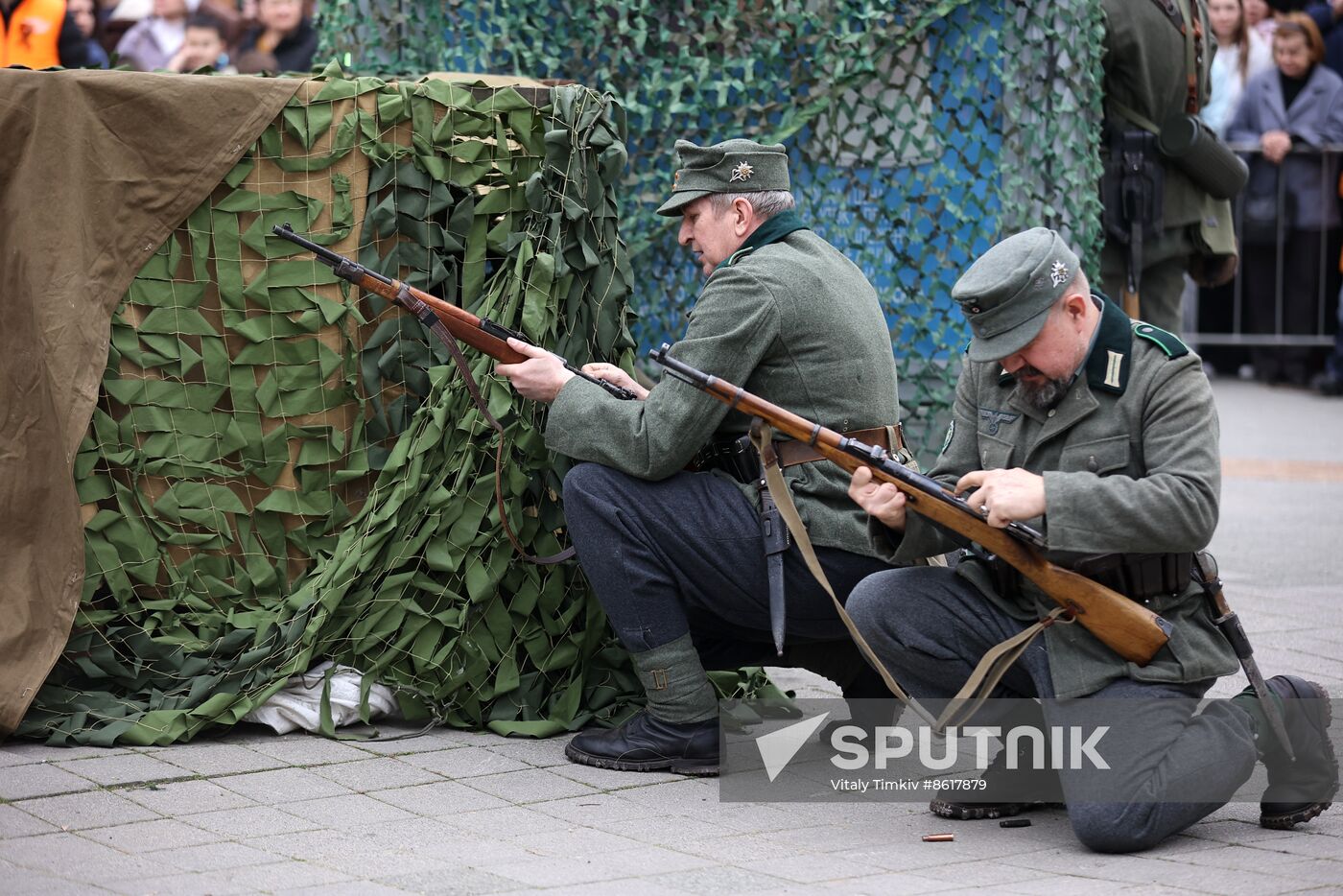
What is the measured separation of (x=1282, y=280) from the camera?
12.1 metres

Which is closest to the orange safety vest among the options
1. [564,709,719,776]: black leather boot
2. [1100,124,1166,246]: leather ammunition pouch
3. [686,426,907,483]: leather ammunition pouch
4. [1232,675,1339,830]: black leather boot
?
[1100,124,1166,246]: leather ammunition pouch

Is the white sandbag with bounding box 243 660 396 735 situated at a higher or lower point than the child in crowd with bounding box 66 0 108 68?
lower

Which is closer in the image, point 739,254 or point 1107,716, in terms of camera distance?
point 1107,716

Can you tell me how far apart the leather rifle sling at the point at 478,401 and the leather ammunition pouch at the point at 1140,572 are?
4.47ft

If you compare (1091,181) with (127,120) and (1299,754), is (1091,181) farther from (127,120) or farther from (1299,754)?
(127,120)

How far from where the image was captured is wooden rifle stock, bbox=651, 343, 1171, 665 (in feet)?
11.9

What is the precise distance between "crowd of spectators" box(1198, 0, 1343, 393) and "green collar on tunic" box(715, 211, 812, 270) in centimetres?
803

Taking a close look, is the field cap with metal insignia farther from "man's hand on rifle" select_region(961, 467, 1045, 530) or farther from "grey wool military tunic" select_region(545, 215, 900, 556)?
"man's hand on rifle" select_region(961, 467, 1045, 530)

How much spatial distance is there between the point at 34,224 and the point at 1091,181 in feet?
11.0

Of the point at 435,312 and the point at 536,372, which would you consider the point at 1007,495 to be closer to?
the point at 536,372

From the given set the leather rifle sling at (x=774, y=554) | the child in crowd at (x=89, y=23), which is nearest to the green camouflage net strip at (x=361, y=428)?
the leather rifle sling at (x=774, y=554)

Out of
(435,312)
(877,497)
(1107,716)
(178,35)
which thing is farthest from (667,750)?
(178,35)

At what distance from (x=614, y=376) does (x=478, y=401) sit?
Answer: 353 millimetres

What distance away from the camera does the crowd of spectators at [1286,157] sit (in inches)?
458
